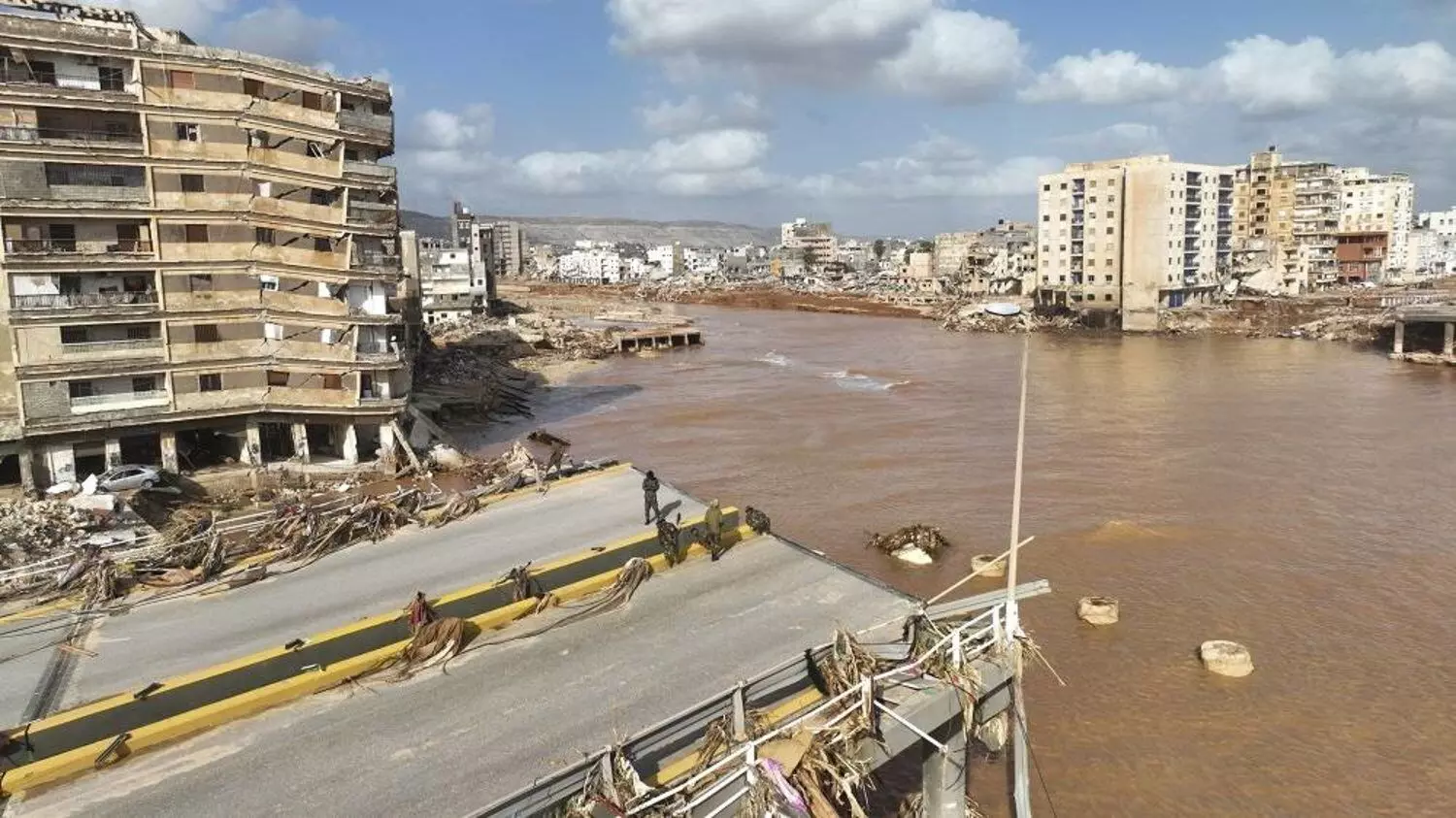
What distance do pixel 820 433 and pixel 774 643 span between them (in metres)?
30.1

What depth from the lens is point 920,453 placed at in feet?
120

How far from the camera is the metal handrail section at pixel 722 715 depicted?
7.45 m

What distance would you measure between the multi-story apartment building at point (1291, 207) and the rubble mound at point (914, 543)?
106 m

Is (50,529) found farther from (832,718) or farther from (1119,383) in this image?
(1119,383)

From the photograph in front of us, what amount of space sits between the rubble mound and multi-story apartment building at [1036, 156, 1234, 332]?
70.7 meters

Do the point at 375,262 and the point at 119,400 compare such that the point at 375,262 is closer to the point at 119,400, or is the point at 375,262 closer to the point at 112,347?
the point at 112,347

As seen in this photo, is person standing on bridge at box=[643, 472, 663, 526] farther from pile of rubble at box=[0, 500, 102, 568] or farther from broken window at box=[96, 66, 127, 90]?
broken window at box=[96, 66, 127, 90]

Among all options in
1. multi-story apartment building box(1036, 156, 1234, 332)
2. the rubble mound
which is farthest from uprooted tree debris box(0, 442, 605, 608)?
multi-story apartment building box(1036, 156, 1234, 332)

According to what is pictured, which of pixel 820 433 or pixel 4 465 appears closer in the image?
pixel 4 465

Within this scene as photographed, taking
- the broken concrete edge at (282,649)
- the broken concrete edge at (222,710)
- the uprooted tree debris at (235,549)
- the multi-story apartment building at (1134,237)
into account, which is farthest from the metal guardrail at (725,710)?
the multi-story apartment building at (1134,237)

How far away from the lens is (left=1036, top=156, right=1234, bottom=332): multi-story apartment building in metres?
86.4

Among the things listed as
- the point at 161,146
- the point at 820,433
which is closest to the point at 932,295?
the point at 820,433

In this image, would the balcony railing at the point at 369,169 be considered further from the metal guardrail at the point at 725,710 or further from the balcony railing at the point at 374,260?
the metal guardrail at the point at 725,710

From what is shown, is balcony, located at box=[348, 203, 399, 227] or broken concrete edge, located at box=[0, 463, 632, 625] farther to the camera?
balcony, located at box=[348, 203, 399, 227]
